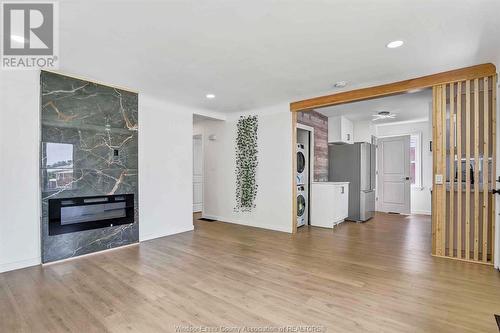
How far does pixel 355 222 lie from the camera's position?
19.6 feet

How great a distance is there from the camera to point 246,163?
5.68 metres

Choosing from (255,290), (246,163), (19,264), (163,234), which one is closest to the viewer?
(255,290)

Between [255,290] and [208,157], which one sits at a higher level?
[208,157]

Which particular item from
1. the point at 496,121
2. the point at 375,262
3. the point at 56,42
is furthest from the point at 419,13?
the point at 56,42

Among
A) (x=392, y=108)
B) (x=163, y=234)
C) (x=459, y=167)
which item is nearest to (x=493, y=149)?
(x=459, y=167)

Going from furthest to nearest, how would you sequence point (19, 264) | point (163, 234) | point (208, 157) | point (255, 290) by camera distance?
point (208, 157), point (163, 234), point (19, 264), point (255, 290)

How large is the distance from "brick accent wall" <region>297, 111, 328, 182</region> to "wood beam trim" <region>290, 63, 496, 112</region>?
1059mm

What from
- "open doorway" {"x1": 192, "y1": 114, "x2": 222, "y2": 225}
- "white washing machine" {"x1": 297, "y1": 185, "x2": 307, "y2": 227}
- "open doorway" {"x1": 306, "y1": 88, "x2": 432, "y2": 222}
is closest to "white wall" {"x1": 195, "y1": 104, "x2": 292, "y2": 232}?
"open doorway" {"x1": 192, "y1": 114, "x2": 222, "y2": 225}

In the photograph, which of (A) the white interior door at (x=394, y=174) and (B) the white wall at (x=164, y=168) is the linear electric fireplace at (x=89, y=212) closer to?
(B) the white wall at (x=164, y=168)

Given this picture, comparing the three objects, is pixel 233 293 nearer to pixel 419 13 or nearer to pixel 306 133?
pixel 419 13

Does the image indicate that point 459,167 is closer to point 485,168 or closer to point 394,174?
point 485,168

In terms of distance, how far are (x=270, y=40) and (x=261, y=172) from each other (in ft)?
10.7

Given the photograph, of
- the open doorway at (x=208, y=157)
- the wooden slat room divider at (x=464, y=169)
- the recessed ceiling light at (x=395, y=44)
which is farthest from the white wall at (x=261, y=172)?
the recessed ceiling light at (x=395, y=44)

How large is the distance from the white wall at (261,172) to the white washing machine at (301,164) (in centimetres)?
46
